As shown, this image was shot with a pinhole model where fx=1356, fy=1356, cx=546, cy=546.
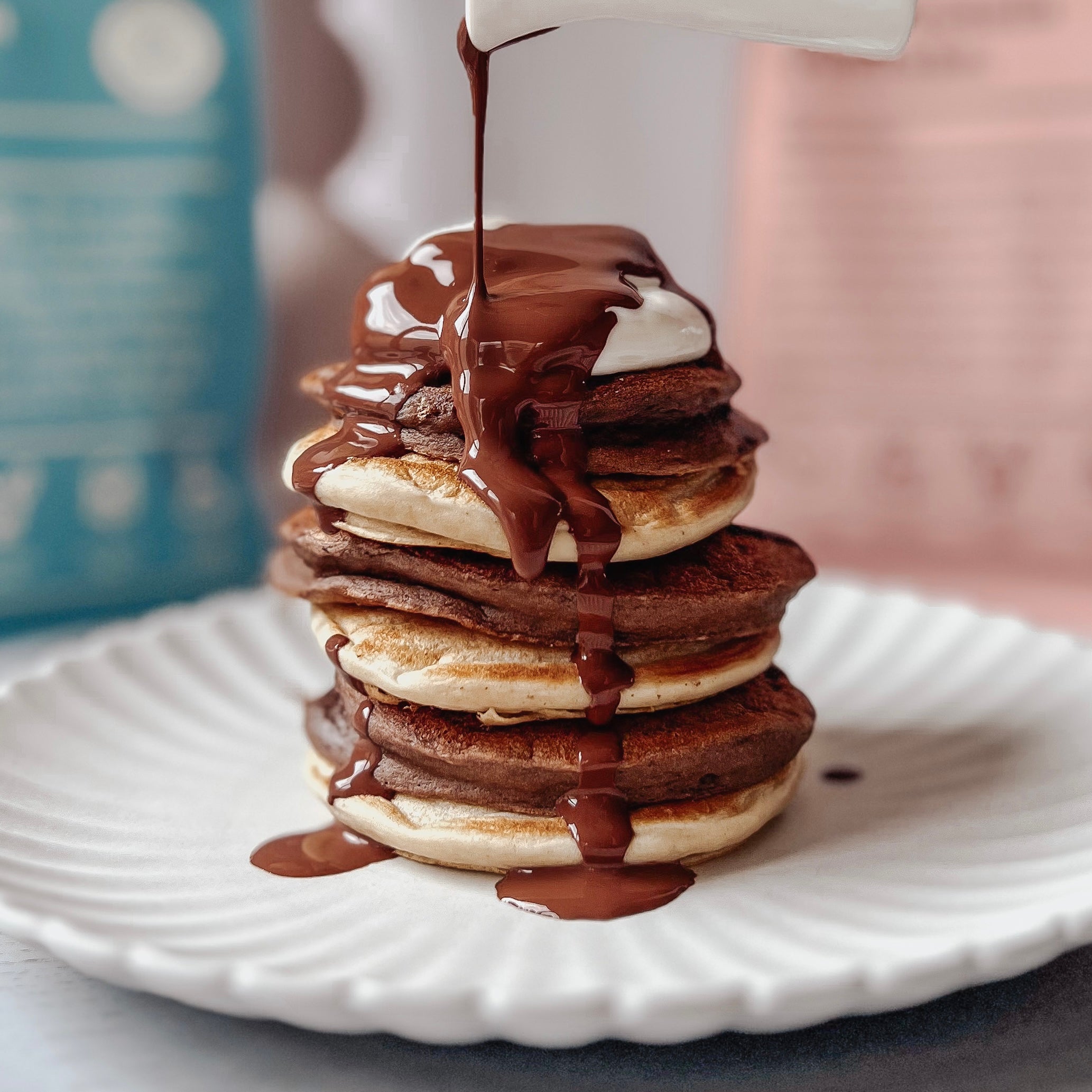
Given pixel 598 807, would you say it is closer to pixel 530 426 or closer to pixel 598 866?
pixel 598 866

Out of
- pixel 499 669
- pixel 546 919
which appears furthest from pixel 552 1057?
pixel 499 669

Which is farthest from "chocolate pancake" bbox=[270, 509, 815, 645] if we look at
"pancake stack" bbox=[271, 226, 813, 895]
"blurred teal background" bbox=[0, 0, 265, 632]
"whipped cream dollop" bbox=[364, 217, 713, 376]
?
"blurred teal background" bbox=[0, 0, 265, 632]

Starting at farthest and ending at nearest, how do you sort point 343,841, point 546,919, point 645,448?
1. point 343,841
2. point 645,448
3. point 546,919

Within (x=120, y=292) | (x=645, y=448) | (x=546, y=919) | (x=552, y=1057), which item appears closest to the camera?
(x=552, y=1057)

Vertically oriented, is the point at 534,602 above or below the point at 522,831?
above

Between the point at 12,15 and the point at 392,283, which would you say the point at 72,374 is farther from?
the point at 392,283

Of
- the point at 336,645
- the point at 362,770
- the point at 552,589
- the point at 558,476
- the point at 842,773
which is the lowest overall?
the point at 842,773

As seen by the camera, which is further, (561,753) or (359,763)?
(359,763)
